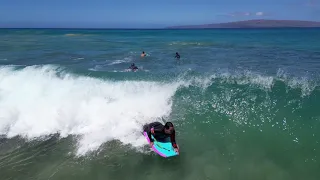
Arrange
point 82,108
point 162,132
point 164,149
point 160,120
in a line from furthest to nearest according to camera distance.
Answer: point 82,108 < point 160,120 < point 162,132 < point 164,149

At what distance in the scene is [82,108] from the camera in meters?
13.9

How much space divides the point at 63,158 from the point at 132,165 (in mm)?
2635

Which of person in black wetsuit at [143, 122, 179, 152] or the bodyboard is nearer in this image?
the bodyboard

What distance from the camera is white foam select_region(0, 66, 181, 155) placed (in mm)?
11927

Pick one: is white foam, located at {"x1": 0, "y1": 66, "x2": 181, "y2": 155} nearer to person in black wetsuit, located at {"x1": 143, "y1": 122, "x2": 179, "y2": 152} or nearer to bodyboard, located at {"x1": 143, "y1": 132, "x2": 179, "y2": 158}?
person in black wetsuit, located at {"x1": 143, "y1": 122, "x2": 179, "y2": 152}

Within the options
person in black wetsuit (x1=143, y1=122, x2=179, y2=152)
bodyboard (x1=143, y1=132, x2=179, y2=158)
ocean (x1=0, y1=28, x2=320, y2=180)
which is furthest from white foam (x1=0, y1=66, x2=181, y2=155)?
bodyboard (x1=143, y1=132, x2=179, y2=158)

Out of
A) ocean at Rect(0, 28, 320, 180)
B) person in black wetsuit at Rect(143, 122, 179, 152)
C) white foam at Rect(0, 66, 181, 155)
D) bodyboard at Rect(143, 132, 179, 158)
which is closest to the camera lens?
ocean at Rect(0, 28, 320, 180)

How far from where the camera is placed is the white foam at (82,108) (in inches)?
470

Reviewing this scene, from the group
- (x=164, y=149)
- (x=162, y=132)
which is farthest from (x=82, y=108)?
(x=164, y=149)

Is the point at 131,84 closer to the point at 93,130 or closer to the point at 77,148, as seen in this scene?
the point at 93,130

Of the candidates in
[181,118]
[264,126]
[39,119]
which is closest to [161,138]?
[181,118]

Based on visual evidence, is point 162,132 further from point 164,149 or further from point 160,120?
point 160,120

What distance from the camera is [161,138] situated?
33.6 feet

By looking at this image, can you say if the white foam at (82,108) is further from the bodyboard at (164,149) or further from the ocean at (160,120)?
the bodyboard at (164,149)
